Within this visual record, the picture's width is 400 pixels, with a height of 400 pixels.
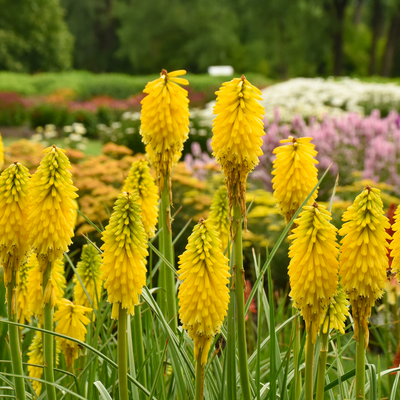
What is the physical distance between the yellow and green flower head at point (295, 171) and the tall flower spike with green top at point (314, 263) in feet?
1.00

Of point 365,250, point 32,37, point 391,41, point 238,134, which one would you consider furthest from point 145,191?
point 32,37

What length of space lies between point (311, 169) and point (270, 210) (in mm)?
3961

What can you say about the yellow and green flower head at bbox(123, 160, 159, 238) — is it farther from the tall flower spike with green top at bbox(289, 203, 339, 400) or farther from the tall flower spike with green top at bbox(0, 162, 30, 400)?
the tall flower spike with green top at bbox(289, 203, 339, 400)

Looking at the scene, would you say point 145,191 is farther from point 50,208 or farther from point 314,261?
point 314,261

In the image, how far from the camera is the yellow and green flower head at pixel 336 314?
1.56 meters

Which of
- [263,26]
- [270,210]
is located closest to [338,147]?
[270,210]

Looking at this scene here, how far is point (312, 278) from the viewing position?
141cm

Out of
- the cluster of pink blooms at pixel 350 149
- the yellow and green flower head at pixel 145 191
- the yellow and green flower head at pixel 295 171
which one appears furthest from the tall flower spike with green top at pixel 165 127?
the cluster of pink blooms at pixel 350 149

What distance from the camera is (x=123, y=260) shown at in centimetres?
147

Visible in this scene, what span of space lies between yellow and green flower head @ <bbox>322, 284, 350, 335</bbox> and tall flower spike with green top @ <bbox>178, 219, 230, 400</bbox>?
0.32m

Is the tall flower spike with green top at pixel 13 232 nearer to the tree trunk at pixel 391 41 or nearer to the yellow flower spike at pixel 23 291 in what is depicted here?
the yellow flower spike at pixel 23 291

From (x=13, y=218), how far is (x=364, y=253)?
1.00m

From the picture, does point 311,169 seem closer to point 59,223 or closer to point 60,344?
point 59,223

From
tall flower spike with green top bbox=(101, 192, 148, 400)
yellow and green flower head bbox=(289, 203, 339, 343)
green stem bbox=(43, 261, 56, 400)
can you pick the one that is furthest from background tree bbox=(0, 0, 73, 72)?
yellow and green flower head bbox=(289, 203, 339, 343)
